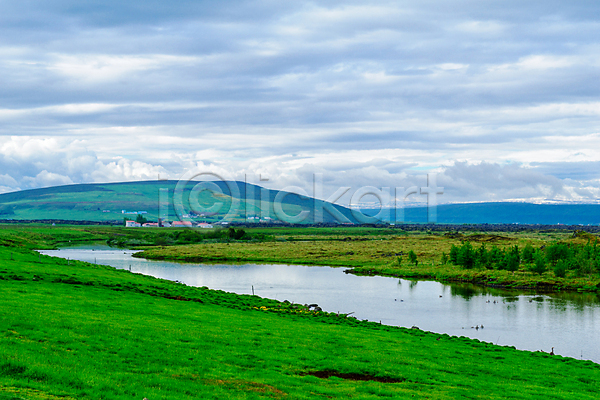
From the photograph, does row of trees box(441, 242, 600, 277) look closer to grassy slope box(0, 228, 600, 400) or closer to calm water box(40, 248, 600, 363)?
calm water box(40, 248, 600, 363)

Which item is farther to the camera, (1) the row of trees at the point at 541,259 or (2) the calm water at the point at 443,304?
(1) the row of trees at the point at 541,259

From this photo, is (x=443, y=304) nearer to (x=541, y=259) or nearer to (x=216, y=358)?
(x=541, y=259)

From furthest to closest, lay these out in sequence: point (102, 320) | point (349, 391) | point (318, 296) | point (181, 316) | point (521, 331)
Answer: point (318, 296)
point (521, 331)
point (181, 316)
point (102, 320)
point (349, 391)

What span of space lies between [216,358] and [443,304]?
48308mm

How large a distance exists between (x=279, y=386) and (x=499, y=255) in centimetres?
9657

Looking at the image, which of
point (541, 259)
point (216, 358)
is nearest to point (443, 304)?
point (541, 259)

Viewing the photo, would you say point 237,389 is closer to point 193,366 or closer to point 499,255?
point 193,366

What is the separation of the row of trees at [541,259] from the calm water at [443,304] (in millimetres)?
17127

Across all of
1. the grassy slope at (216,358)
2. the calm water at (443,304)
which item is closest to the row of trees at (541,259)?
the calm water at (443,304)

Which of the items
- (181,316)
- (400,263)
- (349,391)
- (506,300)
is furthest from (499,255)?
(349,391)

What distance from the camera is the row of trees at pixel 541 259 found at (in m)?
89.8

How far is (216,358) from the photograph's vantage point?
22906 mm

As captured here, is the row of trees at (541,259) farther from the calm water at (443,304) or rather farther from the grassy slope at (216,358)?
the grassy slope at (216,358)

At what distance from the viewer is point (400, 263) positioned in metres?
114
